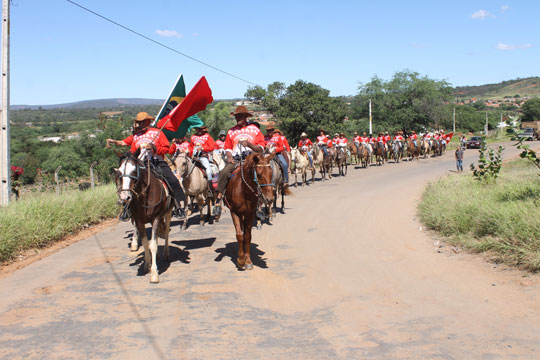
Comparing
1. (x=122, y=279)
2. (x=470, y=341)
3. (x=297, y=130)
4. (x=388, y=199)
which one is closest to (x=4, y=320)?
(x=122, y=279)

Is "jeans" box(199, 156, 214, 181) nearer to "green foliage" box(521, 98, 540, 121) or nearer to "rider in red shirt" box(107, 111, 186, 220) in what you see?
"rider in red shirt" box(107, 111, 186, 220)

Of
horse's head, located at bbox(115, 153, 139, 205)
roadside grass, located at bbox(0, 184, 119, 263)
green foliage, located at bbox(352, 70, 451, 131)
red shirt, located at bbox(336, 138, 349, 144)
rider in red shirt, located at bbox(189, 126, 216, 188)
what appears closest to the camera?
horse's head, located at bbox(115, 153, 139, 205)

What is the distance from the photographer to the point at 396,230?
11562 mm

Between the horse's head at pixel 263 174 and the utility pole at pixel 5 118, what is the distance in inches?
285

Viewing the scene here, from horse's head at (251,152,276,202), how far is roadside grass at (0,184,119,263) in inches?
204

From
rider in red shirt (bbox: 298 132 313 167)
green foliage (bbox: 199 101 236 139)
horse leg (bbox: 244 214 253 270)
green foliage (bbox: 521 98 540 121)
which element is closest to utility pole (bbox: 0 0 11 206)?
horse leg (bbox: 244 214 253 270)

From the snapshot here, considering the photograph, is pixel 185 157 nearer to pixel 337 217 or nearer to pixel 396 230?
pixel 337 217

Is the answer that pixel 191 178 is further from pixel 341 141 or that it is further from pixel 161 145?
pixel 341 141

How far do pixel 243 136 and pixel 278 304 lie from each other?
172 inches

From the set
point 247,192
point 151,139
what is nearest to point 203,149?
point 151,139

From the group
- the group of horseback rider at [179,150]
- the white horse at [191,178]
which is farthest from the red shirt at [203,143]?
the group of horseback rider at [179,150]

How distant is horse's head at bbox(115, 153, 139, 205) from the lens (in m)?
7.33

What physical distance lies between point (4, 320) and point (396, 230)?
334 inches

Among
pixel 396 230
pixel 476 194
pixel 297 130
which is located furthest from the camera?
pixel 297 130
